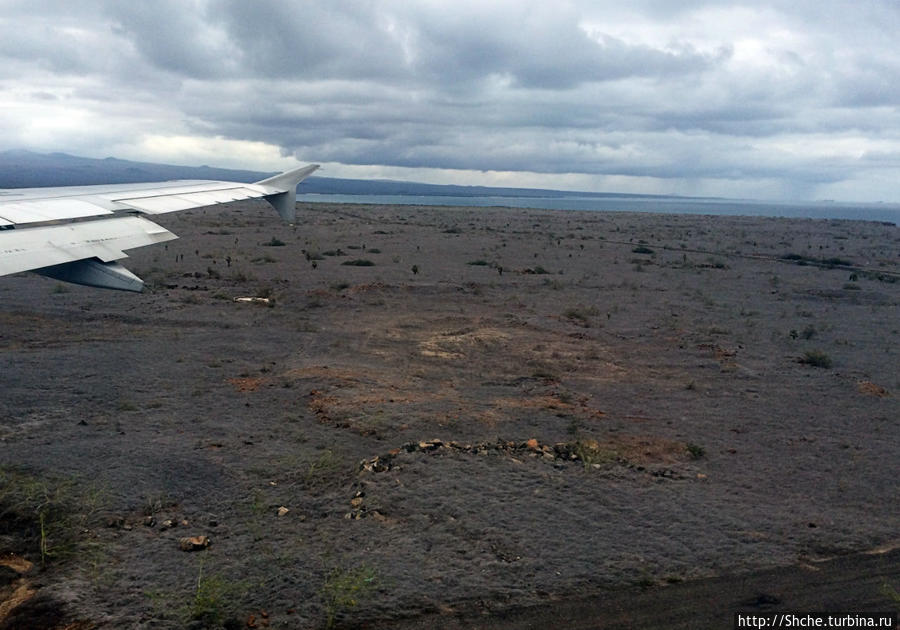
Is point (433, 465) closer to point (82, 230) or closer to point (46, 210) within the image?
point (82, 230)

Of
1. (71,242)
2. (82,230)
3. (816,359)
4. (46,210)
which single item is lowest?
(816,359)

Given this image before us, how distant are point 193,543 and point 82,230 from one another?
13.2 ft

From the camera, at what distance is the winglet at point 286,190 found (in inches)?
588

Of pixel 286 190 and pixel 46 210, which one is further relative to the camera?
pixel 286 190

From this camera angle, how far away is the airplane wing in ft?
22.1

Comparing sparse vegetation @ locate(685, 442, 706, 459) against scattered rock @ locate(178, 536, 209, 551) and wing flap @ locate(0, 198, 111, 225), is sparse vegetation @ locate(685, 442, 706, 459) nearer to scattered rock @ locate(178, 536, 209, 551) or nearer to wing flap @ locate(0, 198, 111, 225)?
scattered rock @ locate(178, 536, 209, 551)

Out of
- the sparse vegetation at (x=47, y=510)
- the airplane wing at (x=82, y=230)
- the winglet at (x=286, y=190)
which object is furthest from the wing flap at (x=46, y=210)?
the winglet at (x=286, y=190)

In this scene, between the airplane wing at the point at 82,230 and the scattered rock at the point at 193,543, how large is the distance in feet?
8.63

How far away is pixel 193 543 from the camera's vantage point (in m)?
6.54

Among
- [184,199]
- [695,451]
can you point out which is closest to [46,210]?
[184,199]

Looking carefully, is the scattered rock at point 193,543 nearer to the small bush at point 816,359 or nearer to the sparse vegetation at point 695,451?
the sparse vegetation at point 695,451

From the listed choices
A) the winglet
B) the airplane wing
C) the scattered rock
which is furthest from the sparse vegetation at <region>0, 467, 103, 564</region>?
the winglet

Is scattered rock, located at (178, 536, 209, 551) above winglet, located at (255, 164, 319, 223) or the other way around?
the other way around

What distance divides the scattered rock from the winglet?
9.15 meters
